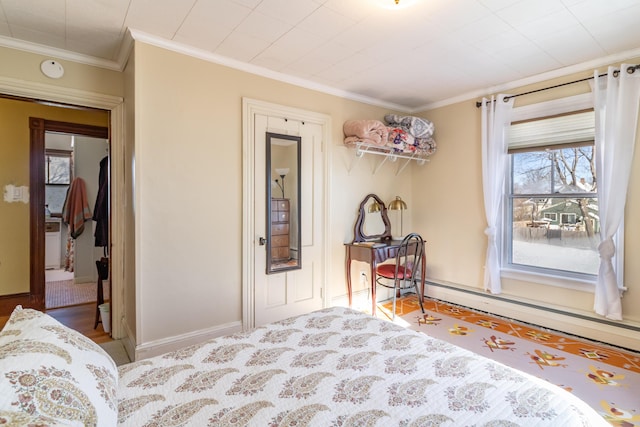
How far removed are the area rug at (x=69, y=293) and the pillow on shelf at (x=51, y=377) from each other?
2982 millimetres

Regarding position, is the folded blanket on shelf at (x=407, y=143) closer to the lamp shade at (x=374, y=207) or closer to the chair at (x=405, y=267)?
the lamp shade at (x=374, y=207)

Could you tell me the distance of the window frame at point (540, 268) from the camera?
112 inches

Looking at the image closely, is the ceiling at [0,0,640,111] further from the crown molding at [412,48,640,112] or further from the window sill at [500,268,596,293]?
the window sill at [500,268,596,293]

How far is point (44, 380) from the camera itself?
84 cm

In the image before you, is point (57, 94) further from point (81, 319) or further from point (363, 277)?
point (363, 277)

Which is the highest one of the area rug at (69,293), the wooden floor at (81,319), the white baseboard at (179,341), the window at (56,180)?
the window at (56,180)

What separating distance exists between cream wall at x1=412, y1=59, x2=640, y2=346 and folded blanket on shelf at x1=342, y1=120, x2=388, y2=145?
3.17ft

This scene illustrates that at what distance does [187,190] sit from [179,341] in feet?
3.99

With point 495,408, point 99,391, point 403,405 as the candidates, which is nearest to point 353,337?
point 403,405

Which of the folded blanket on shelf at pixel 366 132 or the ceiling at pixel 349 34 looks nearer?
the ceiling at pixel 349 34

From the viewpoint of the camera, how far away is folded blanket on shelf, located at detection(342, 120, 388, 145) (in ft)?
11.3

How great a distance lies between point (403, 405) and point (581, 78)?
10.9ft

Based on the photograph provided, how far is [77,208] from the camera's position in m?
4.81

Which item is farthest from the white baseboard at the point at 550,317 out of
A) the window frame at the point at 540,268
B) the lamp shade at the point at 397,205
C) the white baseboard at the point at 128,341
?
the white baseboard at the point at 128,341
